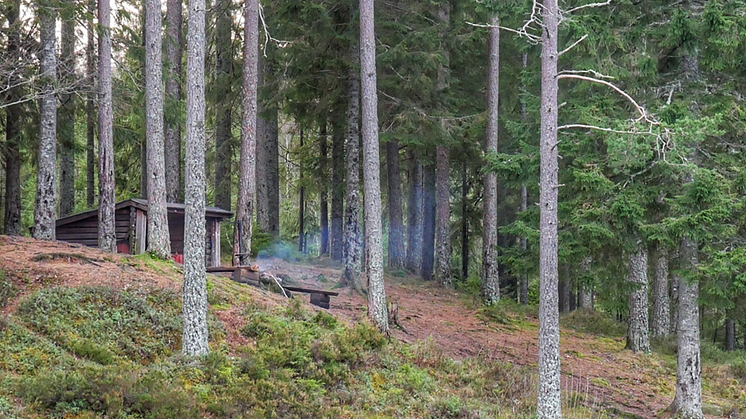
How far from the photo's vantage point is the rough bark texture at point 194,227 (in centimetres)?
946

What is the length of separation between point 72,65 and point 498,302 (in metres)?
14.5

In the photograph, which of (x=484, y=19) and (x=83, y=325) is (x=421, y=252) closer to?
(x=484, y=19)

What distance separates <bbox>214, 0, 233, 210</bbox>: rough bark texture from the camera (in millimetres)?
22562

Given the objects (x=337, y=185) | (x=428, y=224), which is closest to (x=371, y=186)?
(x=337, y=185)

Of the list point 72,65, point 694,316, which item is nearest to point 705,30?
point 694,316

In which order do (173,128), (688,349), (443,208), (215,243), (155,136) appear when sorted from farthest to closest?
(443,208)
(173,128)
(215,243)
(155,136)
(688,349)

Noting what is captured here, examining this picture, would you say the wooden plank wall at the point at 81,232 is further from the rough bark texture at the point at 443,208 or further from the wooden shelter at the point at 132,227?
the rough bark texture at the point at 443,208

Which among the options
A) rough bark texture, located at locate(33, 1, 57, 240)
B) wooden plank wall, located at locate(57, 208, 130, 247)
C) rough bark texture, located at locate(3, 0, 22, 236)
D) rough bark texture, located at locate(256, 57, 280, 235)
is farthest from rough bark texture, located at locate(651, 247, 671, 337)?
rough bark texture, located at locate(3, 0, 22, 236)

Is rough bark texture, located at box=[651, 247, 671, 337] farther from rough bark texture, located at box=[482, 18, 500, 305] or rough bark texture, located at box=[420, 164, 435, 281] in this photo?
rough bark texture, located at box=[420, 164, 435, 281]

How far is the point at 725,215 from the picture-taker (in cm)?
1005

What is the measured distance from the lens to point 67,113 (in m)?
18.7

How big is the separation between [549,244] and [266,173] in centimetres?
1650

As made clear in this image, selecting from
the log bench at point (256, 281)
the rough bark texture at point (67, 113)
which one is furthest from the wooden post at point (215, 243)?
the rough bark texture at point (67, 113)

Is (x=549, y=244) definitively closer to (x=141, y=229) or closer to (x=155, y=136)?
(x=155, y=136)
